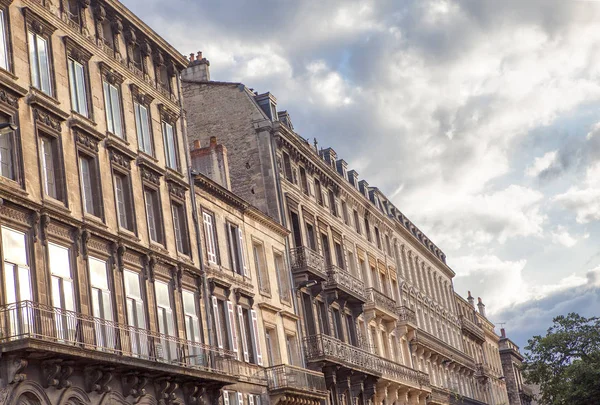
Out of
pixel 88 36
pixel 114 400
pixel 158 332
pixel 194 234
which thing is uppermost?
pixel 88 36

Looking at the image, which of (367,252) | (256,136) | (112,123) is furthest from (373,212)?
(112,123)

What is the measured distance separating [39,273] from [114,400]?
404cm

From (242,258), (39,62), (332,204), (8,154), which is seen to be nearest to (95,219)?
(8,154)

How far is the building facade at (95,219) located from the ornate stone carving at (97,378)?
3cm

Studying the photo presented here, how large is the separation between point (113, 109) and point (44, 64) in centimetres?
378

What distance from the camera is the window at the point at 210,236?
34.9 meters

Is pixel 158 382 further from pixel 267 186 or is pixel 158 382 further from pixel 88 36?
pixel 267 186

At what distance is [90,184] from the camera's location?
2816 centimetres

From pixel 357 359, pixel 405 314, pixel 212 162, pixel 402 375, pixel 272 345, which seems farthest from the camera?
pixel 405 314

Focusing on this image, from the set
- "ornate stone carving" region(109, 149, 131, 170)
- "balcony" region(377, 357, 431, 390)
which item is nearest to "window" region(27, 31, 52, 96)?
"ornate stone carving" region(109, 149, 131, 170)

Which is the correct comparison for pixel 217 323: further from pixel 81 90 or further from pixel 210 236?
pixel 81 90

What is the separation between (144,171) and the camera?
31328 millimetres

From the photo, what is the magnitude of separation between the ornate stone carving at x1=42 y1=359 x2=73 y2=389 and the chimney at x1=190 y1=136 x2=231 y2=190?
16.8m

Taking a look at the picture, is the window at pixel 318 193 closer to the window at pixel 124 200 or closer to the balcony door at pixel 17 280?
the window at pixel 124 200
